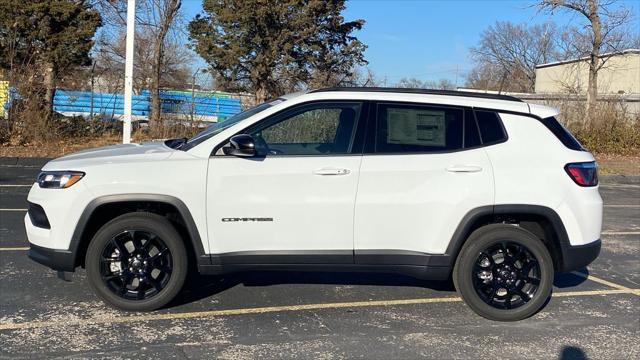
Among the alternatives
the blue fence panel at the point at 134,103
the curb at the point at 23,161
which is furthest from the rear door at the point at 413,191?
the blue fence panel at the point at 134,103

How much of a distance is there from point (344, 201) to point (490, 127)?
1389 millimetres

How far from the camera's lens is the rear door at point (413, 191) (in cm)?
450

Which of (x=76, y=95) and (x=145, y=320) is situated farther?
(x=76, y=95)

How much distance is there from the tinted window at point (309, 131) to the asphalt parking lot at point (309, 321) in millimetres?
1376

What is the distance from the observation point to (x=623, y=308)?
17.1 ft

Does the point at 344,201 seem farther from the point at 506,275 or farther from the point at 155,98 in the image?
the point at 155,98

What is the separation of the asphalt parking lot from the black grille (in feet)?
2.39

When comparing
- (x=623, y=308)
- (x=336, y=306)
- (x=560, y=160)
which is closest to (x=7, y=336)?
(x=336, y=306)

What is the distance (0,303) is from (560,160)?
4792 mm

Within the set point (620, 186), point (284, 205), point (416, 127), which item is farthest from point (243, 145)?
point (620, 186)

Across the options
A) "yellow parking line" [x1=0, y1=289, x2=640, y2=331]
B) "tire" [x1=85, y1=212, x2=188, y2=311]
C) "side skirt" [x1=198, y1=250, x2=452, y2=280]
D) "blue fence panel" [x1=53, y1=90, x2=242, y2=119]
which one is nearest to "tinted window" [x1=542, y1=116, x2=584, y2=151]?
"side skirt" [x1=198, y1=250, x2=452, y2=280]

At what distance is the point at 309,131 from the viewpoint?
4.90m

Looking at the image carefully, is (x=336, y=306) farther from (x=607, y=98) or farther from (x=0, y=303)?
(x=607, y=98)

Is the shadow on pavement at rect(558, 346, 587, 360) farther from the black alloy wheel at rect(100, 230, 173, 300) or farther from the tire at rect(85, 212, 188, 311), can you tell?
the black alloy wheel at rect(100, 230, 173, 300)
